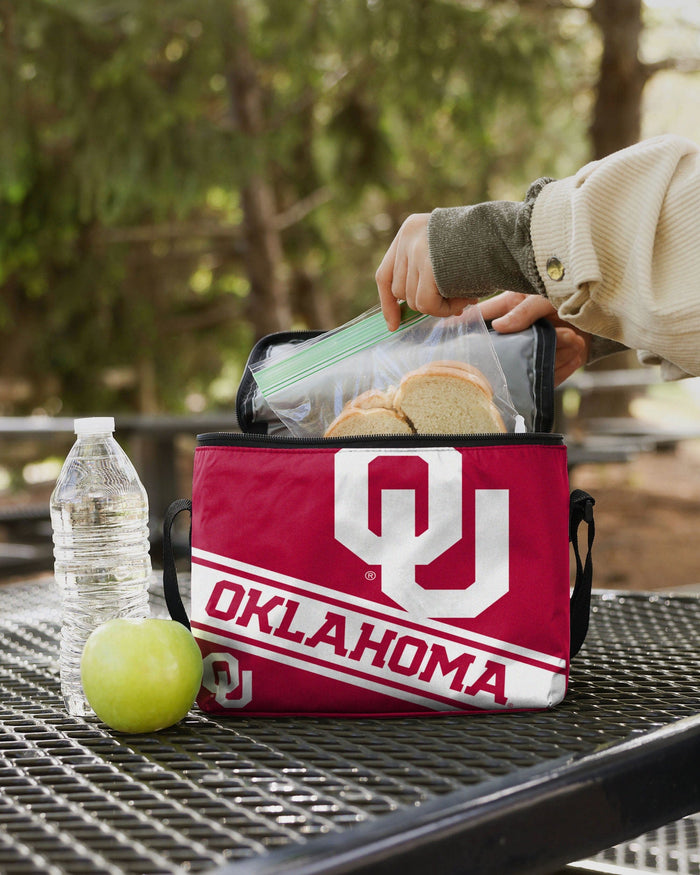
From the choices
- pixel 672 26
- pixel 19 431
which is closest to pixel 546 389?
pixel 19 431

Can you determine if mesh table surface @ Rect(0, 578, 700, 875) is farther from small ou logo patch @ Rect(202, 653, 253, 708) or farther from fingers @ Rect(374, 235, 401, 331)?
fingers @ Rect(374, 235, 401, 331)

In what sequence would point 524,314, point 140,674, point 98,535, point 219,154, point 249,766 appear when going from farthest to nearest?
point 219,154, point 98,535, point 524,314, point 140,674, point 249,766

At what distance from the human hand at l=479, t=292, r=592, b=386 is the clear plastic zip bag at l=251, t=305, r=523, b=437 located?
4 cm

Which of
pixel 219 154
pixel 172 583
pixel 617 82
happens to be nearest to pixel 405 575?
pixel 172 583

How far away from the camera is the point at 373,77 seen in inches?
259

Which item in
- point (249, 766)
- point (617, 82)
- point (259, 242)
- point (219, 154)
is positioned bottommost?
point (249, 766)

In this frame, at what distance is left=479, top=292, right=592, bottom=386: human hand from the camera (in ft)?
4.11

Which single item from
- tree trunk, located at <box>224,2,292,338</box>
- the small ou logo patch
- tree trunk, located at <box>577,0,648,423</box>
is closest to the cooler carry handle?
the small ou logo patch

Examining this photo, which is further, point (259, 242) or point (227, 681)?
point (259, 242)

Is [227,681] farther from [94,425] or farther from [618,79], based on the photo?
[618,79]

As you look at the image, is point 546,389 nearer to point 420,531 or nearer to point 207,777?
point 420,531

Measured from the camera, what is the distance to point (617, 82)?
7.38 m

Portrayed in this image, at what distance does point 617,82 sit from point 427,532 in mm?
A: 7153

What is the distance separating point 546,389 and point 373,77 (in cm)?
587
